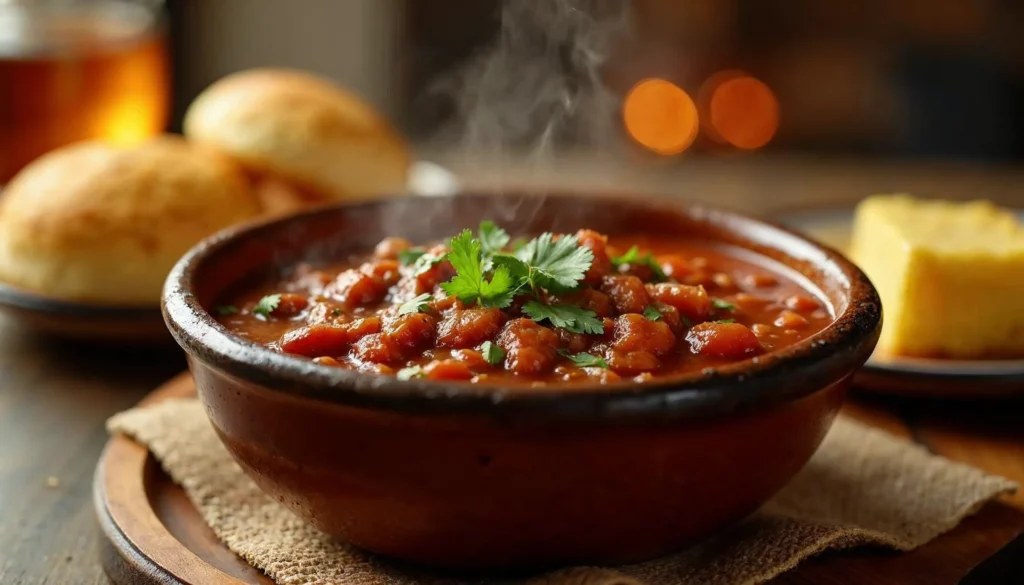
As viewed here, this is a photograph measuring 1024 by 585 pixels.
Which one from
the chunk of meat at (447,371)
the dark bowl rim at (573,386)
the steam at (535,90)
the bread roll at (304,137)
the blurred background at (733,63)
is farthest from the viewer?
the blurred background at (733,63)

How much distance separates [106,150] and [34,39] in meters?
0.76

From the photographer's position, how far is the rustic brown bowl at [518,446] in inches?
74.0

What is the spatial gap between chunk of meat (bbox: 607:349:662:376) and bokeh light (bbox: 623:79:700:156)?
601 cm

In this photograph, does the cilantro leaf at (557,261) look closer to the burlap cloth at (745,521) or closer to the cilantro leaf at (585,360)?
the cilantro leaf at (585,360)

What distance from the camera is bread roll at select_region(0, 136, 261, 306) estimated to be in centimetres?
346

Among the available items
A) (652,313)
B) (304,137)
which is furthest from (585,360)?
(304,137)

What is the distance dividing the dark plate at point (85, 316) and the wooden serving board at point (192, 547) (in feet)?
2.12

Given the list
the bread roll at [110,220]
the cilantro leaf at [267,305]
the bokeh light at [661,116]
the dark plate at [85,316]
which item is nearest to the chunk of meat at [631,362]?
the cilantro leaf at [267,305]

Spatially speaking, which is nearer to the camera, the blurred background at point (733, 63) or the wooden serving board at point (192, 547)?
the wooden serving board at point (192, 547)

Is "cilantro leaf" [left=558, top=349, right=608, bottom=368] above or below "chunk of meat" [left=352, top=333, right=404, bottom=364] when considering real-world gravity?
above

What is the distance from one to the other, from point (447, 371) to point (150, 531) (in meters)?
0.76

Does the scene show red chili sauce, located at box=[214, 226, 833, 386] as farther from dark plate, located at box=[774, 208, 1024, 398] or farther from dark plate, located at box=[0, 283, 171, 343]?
dark plate, located at box=[0, 283, 171, 343]

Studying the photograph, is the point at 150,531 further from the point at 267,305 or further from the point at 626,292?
the point at 626,292

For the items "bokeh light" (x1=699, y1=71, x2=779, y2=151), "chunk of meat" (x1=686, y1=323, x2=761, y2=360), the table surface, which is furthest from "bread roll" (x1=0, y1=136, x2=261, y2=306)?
"bokeh light" (x1=699, y1=71, x2=779, y2=151)
